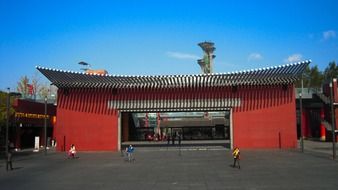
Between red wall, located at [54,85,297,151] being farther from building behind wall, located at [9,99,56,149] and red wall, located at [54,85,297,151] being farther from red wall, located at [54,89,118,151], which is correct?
building behind wall, located at [9,99,56,149]

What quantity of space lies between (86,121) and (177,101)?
32.2ft

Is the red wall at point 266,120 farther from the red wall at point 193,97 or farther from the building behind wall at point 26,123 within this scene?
the building behind wall at point 26,123

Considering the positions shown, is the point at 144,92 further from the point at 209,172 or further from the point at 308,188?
the point at 308,188

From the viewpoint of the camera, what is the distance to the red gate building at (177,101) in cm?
3784

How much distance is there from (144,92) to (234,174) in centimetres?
2210

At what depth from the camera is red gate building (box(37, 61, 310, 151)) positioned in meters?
37.8

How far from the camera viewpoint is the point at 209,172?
2000 centimetres

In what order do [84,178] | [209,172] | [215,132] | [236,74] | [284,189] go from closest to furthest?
[284,189], [84,178], [209,172], [236,74], [215,132]

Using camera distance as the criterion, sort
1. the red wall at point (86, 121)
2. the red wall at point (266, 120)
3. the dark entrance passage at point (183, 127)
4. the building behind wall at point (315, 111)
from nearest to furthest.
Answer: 1. the red wall at point (266, 120)
2. the red wall at point (86, 121)
3. the building behind wall at point (315, 111)
4. the dark entrance passage at point (183, 127)

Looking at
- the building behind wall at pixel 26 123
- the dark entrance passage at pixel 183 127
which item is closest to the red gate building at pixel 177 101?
the building behind wall at pixel 26 123

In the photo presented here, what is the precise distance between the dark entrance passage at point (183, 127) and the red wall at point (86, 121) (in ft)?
73.5

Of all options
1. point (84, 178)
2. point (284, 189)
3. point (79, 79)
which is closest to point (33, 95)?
point (79, 79)

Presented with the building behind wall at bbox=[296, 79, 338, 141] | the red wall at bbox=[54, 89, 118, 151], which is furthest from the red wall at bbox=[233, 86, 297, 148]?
the building behind wall at bbox=[296, 79, 338, 141]

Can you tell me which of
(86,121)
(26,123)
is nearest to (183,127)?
(86,121)
